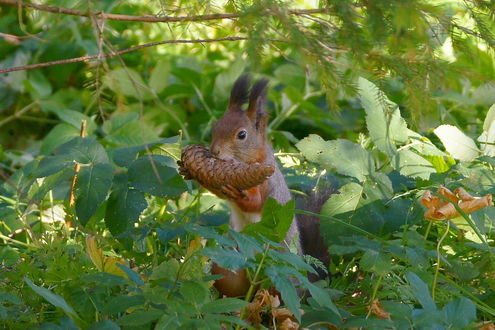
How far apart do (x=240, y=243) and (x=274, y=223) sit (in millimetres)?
262

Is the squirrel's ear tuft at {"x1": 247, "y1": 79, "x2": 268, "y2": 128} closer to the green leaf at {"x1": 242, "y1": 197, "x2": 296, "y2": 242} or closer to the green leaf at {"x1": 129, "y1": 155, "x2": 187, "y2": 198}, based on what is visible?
the green leaf at {"x1": 129, "y1": 155, "x2": 187, "y2": 198}

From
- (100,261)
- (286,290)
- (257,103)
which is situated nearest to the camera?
(286,290)

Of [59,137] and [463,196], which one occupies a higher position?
[463,196]

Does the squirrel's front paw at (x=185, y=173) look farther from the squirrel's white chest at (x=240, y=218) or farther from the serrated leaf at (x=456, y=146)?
the serrated leaf at (x=456, y=146)

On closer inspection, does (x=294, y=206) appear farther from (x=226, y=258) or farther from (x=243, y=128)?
(x=243, y=128)

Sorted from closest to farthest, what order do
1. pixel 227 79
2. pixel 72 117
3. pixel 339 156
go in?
pixel 339 156, pixel 72 117, pixel 227 79

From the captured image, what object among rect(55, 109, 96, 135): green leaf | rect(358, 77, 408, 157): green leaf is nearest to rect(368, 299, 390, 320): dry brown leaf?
rect(358, 77, 408, 157): green leaf

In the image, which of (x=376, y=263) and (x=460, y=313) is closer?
(x=460, y=313)

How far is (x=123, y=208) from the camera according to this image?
1.80 m

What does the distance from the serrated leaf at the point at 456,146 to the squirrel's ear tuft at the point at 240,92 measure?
1.69 feet

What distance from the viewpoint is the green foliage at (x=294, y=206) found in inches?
50.8

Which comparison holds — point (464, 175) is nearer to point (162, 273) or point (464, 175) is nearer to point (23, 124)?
point (162, 273)

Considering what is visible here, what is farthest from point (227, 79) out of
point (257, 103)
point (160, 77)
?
point (257, 103)

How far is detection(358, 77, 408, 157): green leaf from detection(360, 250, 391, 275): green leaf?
69 cm
